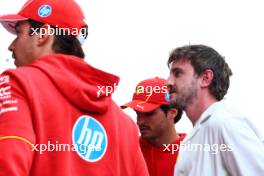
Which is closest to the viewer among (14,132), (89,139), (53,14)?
(14,132)

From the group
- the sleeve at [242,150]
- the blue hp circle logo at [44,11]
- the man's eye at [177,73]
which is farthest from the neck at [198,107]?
the blue hp circle logo at [44,11]

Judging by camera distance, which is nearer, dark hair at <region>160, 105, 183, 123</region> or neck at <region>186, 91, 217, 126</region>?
neck at <region>186, 91, 217, 126</region>

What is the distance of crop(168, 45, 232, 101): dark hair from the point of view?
3.33 metres

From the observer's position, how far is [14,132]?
4.44 feet

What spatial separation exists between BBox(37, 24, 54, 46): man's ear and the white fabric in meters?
1.22

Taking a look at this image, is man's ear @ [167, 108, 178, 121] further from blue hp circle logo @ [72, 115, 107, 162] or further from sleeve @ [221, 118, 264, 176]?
blue hp circle logo @ [72, 115, 107, 162]

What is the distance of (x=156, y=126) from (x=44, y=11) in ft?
8.90

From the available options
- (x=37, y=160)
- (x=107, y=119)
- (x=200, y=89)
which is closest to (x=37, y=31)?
(x=107, y=119)

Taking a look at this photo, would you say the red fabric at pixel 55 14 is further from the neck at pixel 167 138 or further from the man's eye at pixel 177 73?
the neck at pixel 167 138

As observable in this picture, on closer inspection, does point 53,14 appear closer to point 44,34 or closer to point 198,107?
point 44,34

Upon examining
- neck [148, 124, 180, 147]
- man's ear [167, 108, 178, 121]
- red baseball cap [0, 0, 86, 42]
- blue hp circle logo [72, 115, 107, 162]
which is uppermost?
red baseball cap [0, 0, 86, 42]

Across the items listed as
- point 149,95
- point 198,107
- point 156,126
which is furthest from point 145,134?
point 198,107

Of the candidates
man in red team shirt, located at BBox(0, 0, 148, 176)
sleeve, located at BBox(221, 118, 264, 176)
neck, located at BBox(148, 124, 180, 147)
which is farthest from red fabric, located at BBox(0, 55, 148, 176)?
neck, located at BBox(148, 124, 180, 147)

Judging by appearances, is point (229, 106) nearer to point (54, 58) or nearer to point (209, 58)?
point (209, 58)
